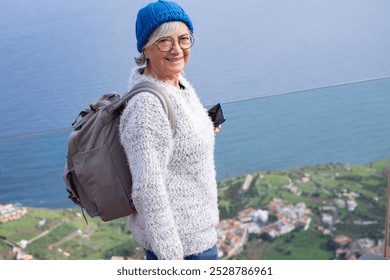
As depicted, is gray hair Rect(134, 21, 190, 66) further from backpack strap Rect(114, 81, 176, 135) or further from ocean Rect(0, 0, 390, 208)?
ocean Rect(0, 0, 390, 208)

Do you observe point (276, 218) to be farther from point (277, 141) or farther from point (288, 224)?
point (277, 141)

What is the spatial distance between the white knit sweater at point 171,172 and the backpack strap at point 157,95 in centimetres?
2

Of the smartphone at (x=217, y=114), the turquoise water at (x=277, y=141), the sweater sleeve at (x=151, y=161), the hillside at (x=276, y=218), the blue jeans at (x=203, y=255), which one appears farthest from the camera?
the turquoise water at (x=277, y=141)

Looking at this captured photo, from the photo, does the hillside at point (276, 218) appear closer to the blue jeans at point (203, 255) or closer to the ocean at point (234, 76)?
the ocean at point (234, 76)

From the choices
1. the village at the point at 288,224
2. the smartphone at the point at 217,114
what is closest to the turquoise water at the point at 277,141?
the village at the point at 288,224

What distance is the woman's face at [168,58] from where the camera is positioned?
1430 mm

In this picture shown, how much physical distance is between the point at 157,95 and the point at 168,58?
12 cm

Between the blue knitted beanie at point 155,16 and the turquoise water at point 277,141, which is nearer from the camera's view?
the blue knitted beanie at point 155,16

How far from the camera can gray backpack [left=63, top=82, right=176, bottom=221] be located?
1.40 m

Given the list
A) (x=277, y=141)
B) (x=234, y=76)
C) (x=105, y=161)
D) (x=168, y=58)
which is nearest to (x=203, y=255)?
(x=105, y=161)

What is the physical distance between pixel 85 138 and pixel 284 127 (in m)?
1.37

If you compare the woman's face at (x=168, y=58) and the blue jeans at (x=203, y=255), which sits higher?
the woman's face at (x=168, y=58)

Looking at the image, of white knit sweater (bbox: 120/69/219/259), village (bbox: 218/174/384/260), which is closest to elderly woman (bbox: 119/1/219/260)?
white knit sweater (bbox: 120/69/219/259)
